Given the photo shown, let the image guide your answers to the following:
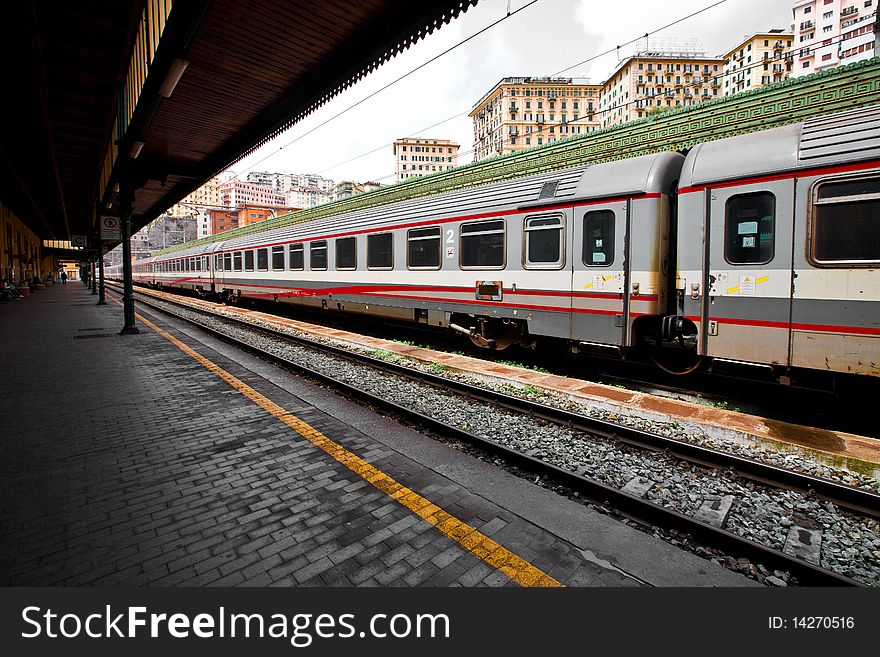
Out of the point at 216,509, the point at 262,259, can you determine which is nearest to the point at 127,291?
the point at 262,259

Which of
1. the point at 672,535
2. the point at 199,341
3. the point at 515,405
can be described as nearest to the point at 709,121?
the point at 515,405

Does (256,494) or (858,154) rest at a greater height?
(858,154)

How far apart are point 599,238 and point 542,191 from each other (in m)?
1.44

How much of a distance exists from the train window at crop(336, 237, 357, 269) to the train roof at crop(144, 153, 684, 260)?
1.13 ft

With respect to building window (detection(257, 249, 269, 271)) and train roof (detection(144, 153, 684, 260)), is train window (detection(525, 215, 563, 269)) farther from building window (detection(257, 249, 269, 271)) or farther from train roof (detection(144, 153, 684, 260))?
building window (detection(257, 249, 269, 271))

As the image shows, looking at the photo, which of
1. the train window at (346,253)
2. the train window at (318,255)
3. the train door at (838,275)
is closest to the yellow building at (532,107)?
the train window at (318,255)

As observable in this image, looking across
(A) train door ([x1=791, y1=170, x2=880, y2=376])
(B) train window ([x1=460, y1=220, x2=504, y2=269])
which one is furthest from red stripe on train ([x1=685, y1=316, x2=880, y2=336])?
(B) train window ([x1=460, y1=220, x2=504, y2=269])

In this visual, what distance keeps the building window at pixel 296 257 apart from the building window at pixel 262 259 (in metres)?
2.14

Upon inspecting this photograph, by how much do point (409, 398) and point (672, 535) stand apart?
3.90 m

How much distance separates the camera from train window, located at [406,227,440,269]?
32.4 feet

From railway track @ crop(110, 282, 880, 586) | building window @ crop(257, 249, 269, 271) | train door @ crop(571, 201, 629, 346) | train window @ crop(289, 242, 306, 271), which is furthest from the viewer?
building window @ crop(257, 249, 269, 271)

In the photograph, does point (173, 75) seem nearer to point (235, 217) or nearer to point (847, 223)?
point (847, 223)

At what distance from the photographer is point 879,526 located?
3252 mm

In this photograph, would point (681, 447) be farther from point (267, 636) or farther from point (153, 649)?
point (153, 649)
